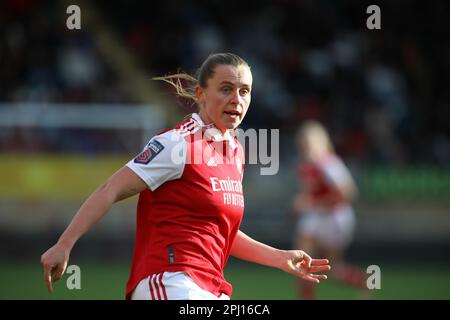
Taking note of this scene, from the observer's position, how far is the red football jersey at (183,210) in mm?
4426

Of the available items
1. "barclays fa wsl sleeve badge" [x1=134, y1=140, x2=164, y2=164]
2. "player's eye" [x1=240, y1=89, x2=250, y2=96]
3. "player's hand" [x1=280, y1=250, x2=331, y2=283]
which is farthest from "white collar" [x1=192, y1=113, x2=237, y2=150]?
"player's hand" [x1=280, y1=250, x2=331, y2=283]

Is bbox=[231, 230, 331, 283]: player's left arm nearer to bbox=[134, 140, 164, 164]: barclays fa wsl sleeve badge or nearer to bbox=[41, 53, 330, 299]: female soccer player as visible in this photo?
bbox=[41, 53, 330, 299]: female soccer player

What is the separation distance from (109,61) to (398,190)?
7.24 m

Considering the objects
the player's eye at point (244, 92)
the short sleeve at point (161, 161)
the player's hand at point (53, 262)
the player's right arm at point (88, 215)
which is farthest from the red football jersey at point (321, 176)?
the player's hand at point (53, 262)

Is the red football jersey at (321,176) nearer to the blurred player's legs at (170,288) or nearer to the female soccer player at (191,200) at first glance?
the female soccer player at (191,200)

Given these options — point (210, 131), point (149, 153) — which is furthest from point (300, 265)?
point (149, 153)

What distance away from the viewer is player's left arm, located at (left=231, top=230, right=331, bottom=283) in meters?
4.79

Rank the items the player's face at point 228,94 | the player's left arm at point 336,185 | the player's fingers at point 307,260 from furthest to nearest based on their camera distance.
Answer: the player's left arm at point 336,185 → the player's fingers at point 307,260 → the player's face at point 228,94

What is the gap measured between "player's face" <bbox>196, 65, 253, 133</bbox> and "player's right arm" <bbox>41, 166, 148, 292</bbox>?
63 cm

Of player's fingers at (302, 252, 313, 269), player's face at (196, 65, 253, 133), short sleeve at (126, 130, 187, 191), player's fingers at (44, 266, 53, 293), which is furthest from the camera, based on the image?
player's fingers at (302, 252, 313, 269)

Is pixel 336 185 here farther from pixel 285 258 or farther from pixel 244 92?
pixel 244 92

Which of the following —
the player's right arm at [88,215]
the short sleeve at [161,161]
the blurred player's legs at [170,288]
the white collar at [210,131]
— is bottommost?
the blurred player's legs at [170,288]

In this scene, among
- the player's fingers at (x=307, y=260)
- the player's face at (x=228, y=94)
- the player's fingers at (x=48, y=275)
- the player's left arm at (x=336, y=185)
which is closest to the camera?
the player's fingers at (x=48, y=275)
